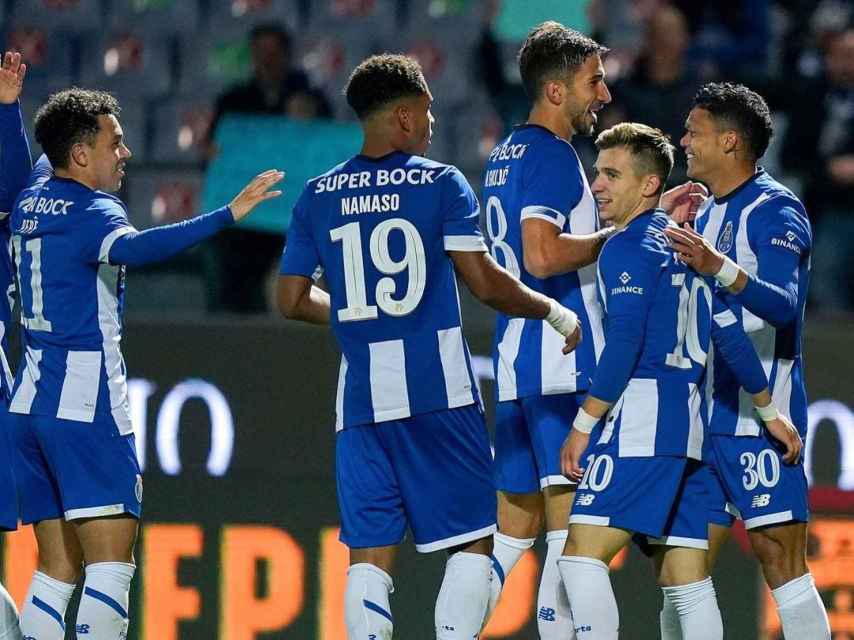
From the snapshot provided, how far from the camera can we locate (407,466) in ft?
16.1

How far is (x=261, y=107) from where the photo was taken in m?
8.52

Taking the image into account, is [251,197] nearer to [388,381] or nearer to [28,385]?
[388,381]

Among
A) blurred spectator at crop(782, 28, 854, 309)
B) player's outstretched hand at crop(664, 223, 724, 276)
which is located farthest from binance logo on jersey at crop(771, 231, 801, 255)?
blurred spectator at crop(782, 28, 854, 309)

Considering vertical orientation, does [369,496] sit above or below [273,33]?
below

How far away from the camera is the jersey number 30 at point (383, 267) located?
191 inches

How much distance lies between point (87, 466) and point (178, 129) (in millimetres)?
4678

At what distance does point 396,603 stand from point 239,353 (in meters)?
1.23

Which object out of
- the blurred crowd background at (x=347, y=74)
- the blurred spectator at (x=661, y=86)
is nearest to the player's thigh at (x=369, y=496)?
the blurred crowd background at (x=347, y=74)

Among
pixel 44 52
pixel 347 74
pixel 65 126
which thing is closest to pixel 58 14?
pixel 44 52

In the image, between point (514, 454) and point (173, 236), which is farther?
point (514, 454)

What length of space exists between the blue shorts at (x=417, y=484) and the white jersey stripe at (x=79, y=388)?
34.9 inches

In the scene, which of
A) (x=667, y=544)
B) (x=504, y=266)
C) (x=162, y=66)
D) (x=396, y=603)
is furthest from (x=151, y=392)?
(x=162, y=66)

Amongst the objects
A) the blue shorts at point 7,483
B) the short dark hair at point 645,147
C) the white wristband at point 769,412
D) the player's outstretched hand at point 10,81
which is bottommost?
the blue shorts at point 7,483

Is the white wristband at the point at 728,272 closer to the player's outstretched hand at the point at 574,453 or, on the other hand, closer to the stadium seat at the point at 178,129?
the player's outstretched hand at the point at 574,453
